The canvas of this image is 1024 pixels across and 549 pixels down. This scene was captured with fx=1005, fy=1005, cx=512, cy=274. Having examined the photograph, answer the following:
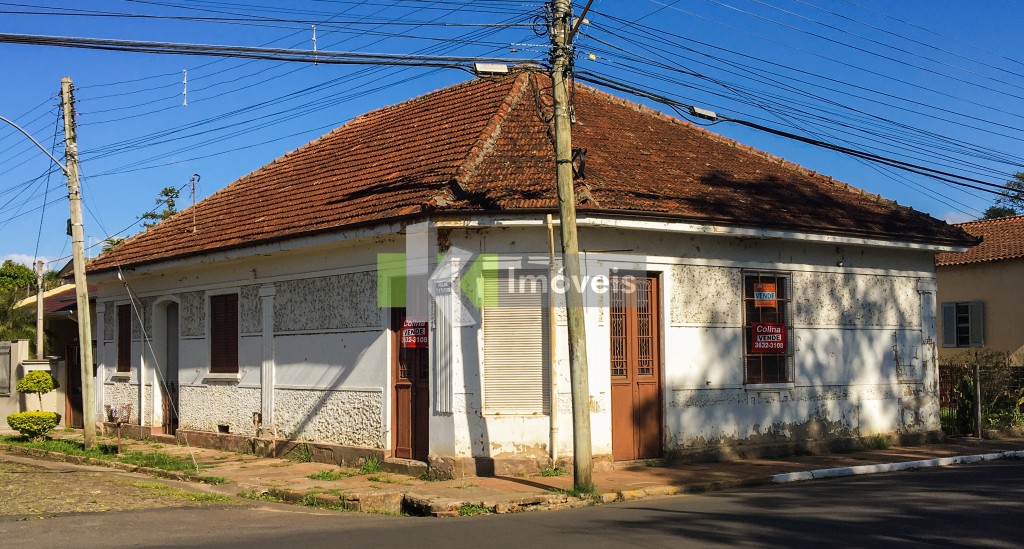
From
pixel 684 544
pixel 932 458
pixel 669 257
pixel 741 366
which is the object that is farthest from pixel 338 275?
pixel 932 458

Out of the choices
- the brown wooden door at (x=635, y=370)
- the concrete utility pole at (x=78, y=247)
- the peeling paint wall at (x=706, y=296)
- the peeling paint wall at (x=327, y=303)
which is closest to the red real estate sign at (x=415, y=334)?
the peeling paint wall at (x=327, y=303)

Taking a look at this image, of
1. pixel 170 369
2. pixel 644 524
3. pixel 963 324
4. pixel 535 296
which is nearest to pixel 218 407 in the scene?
pixel 170 369

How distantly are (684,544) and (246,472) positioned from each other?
28.8ft

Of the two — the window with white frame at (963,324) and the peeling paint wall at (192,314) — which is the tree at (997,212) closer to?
the window with white frame at (963,324)

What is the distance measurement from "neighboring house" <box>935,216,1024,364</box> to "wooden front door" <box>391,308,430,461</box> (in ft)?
59.0

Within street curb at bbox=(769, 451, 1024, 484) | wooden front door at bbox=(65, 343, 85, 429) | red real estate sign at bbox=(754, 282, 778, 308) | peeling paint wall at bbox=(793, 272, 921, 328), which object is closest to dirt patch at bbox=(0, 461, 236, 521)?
street curb at bbox=(769, 451, 1024, 484)

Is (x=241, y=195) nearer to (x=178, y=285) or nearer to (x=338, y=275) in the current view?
Result: (x=178, y=285)

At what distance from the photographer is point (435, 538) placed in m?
9.38

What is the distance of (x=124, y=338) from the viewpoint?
22.1m

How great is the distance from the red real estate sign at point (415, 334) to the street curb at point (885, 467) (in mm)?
5180

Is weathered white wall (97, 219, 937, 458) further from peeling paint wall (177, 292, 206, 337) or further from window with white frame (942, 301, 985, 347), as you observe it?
window with white frame (942, 301, 985, 347)

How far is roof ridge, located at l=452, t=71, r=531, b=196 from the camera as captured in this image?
14.5 m

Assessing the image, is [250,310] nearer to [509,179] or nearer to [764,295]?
[509,179]

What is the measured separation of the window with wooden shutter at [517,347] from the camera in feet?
45.5
